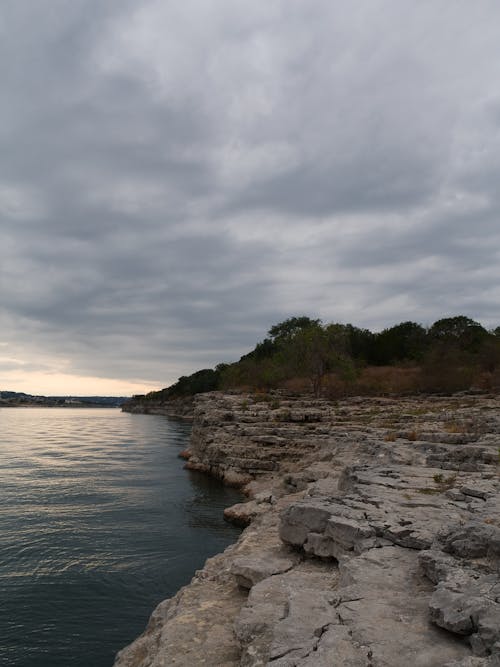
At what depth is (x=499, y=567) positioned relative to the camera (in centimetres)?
563

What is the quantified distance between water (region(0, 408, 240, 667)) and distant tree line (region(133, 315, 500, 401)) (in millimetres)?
27801

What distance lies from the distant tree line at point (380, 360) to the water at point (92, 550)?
27801mm

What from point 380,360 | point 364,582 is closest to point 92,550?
point 364,582

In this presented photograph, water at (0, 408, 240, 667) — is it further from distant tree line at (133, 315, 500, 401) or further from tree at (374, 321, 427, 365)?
tree at (374, 321, 427, 365)

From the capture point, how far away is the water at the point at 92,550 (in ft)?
36.3

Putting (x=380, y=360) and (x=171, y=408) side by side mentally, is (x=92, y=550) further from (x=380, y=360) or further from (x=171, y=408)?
(x=171, y=408)

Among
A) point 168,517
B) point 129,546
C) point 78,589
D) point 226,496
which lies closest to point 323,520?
point 78,589

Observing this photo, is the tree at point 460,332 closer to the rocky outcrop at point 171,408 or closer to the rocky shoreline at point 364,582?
the rocky shoreline at point 364,582

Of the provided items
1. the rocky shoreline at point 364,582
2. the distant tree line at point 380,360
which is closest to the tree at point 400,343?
the distant tree line at point 380,360

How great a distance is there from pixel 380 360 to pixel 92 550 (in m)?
73.1

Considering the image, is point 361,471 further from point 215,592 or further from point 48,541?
point 48,541

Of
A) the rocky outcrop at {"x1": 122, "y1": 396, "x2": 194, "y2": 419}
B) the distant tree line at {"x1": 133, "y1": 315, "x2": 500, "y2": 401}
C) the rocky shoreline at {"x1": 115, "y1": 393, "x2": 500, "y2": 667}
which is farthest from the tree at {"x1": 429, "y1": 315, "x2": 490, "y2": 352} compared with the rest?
the rocky outcrop at {"x1": 122, "y1": 396, "x2": 194, "y2": 419}

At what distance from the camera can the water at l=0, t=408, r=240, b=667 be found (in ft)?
36.3

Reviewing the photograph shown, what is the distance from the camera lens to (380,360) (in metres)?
83.4
